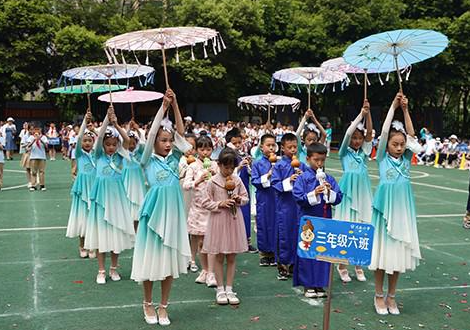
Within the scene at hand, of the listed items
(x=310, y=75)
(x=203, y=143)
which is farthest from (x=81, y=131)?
(x=310, y=75)

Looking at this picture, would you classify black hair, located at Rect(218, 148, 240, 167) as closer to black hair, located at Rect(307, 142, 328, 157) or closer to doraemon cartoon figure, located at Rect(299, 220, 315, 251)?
black hair, located at Rect(307, 142, 328, 157)

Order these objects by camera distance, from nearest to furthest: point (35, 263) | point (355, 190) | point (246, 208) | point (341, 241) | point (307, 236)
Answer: point (341, 241), point (307, 236), point (355, 190), point (35, 263), point (246, 208)

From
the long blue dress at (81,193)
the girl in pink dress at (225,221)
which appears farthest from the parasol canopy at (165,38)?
the long blue dress at (81,193)

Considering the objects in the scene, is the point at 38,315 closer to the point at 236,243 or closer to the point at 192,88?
the point at 236,243

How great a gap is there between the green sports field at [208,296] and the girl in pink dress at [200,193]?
253mm

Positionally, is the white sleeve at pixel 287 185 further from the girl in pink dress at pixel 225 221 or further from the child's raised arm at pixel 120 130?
the child's raised arm at pixel 120 130

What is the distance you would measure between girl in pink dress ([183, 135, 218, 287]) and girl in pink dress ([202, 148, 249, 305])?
640 mm

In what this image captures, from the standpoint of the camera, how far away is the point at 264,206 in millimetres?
7879

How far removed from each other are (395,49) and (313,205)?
185cm

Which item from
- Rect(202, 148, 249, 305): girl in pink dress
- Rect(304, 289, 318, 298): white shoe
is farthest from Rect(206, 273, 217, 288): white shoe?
Rect(304, 289, 318, 298): white shoe

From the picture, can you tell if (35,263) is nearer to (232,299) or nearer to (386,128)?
(232,299)

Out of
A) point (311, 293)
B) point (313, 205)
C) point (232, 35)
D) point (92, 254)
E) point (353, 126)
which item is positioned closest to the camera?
point (313, 205)

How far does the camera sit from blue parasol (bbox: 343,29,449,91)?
5.66 m

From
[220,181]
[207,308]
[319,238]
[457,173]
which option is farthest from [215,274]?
[457,173]
